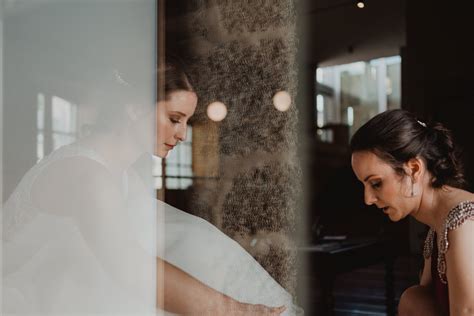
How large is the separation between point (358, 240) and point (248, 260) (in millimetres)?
333

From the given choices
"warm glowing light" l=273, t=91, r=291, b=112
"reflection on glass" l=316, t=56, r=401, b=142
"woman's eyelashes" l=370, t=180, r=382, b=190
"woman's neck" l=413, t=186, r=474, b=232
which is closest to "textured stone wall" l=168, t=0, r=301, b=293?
"warm glowing light" l=273, t=91, r=291, b=112

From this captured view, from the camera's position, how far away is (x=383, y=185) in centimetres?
124

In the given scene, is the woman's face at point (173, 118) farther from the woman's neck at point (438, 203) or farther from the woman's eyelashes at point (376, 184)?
the woman's neck at point (438, 203)

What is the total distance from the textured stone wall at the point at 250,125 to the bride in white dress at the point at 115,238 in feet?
0.21

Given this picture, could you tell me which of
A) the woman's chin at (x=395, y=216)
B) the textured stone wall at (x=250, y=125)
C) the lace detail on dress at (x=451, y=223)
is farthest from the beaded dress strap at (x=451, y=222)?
the textured stone wall at (x=250, y=125)

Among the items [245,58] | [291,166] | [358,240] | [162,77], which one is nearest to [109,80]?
[162,77]

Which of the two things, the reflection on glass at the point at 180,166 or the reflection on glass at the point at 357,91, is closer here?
the reflection on glass at the point at 357,91

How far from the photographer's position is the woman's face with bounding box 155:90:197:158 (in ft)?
5.16

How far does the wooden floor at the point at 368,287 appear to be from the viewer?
4.03ft

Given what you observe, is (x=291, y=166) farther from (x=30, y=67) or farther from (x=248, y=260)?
(x=30, y=67)

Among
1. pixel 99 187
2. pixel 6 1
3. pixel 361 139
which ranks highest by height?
pixel 6 1

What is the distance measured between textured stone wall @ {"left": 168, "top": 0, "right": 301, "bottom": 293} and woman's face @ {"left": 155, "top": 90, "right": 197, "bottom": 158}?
36mm

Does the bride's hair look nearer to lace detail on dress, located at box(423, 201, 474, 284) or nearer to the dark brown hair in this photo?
the dark brown hair

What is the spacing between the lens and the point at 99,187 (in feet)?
5.27
